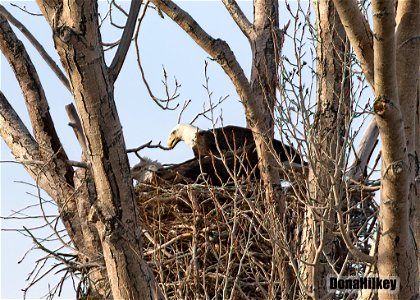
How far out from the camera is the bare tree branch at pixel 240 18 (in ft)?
27.5

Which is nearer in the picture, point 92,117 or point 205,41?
point 92,117

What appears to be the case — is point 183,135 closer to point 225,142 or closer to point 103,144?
point 225,142

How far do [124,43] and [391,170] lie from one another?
1786 mm

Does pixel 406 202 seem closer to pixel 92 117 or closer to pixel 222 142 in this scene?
pixel 92 117

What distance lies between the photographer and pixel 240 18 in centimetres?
854

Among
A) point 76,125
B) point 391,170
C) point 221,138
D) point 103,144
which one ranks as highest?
point 221,138

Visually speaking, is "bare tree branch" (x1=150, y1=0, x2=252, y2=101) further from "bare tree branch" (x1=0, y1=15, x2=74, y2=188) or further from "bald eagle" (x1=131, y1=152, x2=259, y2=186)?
"bare tree branch" (x1=0, y1=15, x2=74, y2=188)

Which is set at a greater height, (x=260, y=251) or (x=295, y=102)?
(x=295, y=102)

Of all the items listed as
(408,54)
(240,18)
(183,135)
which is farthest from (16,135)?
(408,54)

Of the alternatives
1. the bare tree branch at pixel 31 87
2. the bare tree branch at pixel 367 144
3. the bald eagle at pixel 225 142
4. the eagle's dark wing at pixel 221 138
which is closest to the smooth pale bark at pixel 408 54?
the bare tree branch at pixel 367 144

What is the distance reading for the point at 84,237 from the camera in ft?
24.5

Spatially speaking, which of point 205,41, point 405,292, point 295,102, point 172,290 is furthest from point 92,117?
point 172,290

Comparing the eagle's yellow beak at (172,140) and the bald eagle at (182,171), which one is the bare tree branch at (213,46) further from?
the eagle's yellow beak at (172,140)

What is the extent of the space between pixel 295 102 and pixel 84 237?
8.55ft
